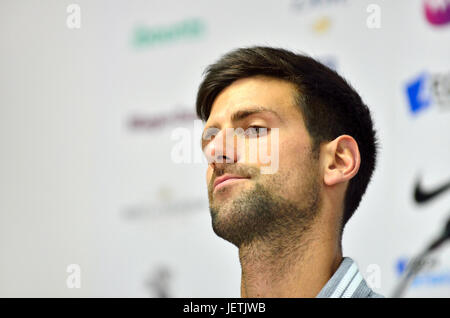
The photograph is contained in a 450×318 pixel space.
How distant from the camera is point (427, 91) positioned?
196 cm

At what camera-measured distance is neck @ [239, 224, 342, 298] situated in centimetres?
113

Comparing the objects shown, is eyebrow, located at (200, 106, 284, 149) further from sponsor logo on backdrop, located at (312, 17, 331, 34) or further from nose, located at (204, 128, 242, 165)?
sponsor logo on backdrop, located at (312, 17, 331, 34)

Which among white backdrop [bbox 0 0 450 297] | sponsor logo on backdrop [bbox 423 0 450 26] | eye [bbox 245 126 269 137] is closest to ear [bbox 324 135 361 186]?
eye [bbox 245 126 269 137]

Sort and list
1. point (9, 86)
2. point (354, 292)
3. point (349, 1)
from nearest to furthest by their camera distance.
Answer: point (354, 292)
point (349, 1)
point (9, 86)

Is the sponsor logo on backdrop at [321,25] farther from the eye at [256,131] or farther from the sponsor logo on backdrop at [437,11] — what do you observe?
the eye at [256,131]

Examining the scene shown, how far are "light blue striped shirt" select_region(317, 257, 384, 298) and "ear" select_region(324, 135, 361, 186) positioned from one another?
0.16 m

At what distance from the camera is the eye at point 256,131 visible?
1.14 m

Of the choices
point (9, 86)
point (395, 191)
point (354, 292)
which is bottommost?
point (354, 292)

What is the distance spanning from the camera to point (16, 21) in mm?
2607

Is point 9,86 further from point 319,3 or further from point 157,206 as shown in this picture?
point 319,3

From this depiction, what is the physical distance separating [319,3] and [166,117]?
0.68 metres

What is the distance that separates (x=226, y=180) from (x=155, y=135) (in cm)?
120

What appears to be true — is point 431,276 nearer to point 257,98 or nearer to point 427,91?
point 427,91

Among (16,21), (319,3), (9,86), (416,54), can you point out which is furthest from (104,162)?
(416,54)
